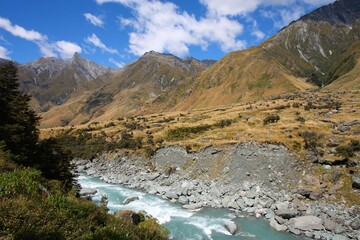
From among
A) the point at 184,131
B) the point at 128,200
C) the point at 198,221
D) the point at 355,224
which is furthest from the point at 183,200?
the point at 184,131

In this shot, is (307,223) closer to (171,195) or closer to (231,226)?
(231,226)

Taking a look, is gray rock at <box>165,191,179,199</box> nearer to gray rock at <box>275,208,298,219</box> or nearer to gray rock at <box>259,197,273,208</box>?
gray rock at <box>259,197,273,208</box>

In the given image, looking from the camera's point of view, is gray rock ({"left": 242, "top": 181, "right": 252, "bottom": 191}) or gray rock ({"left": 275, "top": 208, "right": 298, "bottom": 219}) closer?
gray rock ({"left": 275, "top": 208, "right": 298, "bottom": 219})

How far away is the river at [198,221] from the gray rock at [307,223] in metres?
1.98

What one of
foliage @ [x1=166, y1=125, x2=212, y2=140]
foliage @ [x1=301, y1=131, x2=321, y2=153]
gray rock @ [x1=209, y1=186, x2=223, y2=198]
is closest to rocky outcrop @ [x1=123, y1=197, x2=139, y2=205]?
gray rock @ [x1=209, y1=186, x2=223, y2=198]

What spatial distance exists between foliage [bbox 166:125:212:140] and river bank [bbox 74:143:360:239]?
19.9m

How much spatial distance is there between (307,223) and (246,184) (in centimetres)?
1434

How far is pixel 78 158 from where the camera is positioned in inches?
3615

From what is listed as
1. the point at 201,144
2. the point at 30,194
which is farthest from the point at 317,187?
the point at 30,194

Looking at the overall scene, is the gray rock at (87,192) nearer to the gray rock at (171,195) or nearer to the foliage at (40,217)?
the gray rock at (171,195)

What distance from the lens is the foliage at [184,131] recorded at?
92125 mm

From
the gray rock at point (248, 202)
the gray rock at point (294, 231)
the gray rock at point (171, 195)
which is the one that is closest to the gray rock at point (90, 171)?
the gray rock at point (171, 195)

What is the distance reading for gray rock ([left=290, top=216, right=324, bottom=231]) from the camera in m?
36.5

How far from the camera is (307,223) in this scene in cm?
3719
